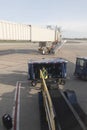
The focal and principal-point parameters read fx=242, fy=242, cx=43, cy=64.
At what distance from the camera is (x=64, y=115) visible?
11.9 m

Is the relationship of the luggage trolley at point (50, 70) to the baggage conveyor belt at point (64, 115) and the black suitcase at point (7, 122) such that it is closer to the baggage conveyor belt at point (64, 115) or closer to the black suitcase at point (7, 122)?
the baggage conveyor belt at point (64, 115)

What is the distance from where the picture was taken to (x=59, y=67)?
25.3 metres

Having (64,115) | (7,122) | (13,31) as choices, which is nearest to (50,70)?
(13,31)

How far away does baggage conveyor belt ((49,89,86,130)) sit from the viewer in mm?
9733

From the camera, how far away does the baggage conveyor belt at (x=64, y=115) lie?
973 cm

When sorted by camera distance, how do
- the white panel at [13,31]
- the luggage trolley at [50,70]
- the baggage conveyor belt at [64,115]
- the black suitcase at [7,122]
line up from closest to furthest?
the baggage conveyor belt at [64,115], the black suitcase at [7,122], the luggage trolley at [50,70], the white panel at [13,31]

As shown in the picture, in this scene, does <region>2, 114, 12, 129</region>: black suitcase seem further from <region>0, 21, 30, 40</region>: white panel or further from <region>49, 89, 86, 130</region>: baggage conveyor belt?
<region>0, 21, 30, 40</region>: white panel

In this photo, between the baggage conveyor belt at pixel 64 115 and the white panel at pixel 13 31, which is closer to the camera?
the baggage conveyor belt at pixel 64 115

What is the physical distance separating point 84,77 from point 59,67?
3.69 m

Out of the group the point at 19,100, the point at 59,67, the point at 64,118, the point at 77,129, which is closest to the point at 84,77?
the point at 59,67

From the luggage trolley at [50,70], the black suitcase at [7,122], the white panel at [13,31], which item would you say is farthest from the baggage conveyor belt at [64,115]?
the white panel at [13,31]

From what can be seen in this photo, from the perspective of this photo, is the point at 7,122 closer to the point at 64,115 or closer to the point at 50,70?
the point at 64,115

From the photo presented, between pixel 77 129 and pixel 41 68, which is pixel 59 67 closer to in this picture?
pixel 41 68

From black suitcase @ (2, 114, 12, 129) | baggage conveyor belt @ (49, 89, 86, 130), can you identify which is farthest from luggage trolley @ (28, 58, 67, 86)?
black suitcase @ (2, 114, 12, 129)
